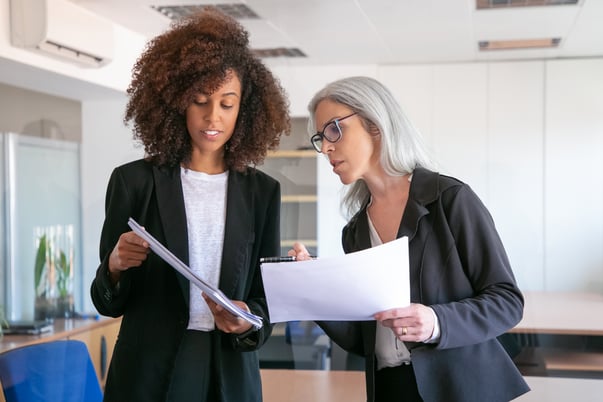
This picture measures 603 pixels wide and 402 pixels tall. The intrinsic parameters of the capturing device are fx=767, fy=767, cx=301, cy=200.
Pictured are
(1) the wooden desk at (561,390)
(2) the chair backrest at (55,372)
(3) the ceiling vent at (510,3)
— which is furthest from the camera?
(3) the ceiling vent at (510,3)

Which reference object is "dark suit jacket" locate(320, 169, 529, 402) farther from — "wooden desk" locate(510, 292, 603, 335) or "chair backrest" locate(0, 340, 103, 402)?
"wooden desk" locate(510, 292, 603, 335)

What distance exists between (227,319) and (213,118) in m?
0.45

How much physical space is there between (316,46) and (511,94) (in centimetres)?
86

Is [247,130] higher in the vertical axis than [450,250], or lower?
higher

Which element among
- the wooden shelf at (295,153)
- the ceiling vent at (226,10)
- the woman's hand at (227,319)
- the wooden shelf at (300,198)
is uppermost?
the ceiling vent at (226,10)

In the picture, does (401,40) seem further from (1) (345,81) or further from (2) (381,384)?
(2) (381,384)

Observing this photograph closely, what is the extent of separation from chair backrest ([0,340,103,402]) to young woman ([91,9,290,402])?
0.58m

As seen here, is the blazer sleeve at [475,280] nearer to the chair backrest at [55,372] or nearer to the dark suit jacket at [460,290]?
the dark suit jacket at [460,290]

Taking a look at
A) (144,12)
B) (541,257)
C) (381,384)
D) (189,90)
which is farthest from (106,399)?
(144,12)

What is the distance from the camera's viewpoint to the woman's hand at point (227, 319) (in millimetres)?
1502

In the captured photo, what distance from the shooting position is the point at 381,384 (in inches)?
59.9

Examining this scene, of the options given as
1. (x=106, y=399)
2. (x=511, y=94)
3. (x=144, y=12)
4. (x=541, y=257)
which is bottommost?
(x=106, y=399)

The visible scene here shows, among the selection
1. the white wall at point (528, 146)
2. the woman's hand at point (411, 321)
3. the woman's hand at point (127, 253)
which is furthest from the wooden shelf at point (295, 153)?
the woman's hand at point (411, 321)

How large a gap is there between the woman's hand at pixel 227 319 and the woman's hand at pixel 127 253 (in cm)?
16
